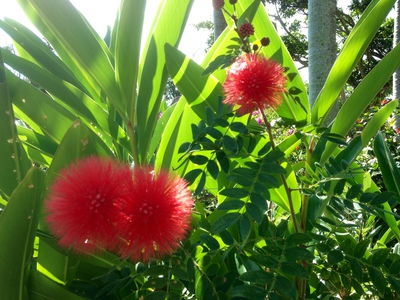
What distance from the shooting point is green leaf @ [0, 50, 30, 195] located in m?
0.71

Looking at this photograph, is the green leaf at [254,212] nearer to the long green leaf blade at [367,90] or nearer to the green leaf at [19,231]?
the green leaf at [19,231]

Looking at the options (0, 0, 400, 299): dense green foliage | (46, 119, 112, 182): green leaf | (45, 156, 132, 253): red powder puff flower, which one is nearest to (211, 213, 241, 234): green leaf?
(0, 0, 400, 299): dense green foliage

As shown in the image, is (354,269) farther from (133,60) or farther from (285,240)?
(133,60)

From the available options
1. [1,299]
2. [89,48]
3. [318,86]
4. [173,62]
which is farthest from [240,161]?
[318,86]

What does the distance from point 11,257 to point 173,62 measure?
421 millimetres

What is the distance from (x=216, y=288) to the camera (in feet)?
2.13

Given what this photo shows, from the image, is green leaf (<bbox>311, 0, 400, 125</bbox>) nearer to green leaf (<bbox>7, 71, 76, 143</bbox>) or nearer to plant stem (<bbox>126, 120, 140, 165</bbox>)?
plant stem (<bbox>126, 120, 140, 165</bbox>)

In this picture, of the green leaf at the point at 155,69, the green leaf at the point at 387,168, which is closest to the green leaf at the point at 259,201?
the green leaf at the point at 155,69

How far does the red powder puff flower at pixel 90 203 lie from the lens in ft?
1.70

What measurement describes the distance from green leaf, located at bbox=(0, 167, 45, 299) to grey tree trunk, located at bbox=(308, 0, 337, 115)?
1.67 metres

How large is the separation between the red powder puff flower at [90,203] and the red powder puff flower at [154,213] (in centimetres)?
1

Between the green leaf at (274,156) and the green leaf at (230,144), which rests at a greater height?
the green leaf at (230,144)

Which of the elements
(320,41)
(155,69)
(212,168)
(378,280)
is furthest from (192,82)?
(320,41)

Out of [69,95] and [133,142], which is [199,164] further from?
[69,95]
